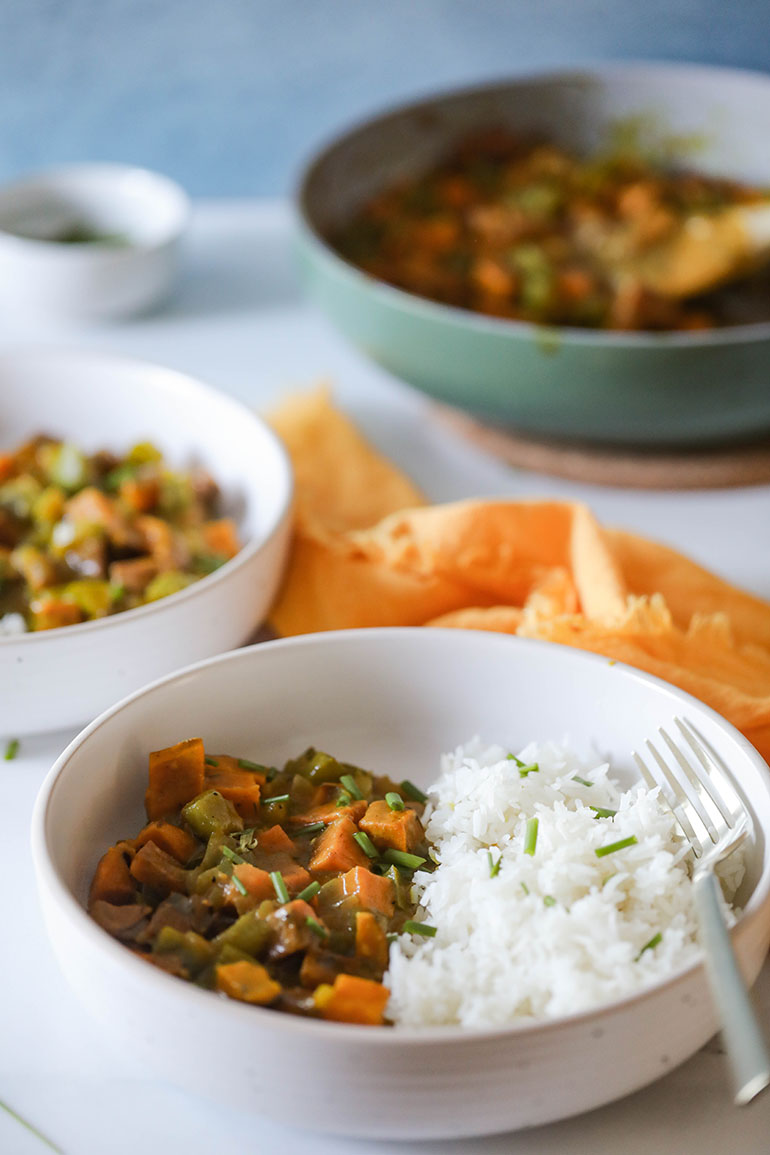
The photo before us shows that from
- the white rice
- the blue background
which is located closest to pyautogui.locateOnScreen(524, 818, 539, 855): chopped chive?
the white rice

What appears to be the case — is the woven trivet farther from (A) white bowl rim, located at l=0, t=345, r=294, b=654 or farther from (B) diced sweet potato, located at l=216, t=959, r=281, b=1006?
(B) diced sweet potato, located at l=216, t=959, r=281, b=1006

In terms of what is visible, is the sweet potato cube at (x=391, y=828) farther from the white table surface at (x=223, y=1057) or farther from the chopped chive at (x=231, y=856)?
the white table surface at (x=223, y=1057)

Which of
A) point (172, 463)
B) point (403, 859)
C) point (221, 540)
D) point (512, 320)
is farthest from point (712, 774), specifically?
point (512, 320)

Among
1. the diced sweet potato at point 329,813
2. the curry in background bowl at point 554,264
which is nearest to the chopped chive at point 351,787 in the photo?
the diced sweet potato at point 329,813

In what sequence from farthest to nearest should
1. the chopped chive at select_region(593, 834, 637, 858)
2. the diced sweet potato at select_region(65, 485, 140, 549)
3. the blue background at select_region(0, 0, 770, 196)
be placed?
the blue background at select_region(0, 0, 770, 196), the diced sweet potato at select_region(65, 485, 140, 549), the chopped chive at select_region(593, 834, 637, 858)

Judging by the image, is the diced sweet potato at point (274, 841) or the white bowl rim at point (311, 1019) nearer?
the white bowl rim at point (311, 1019)
